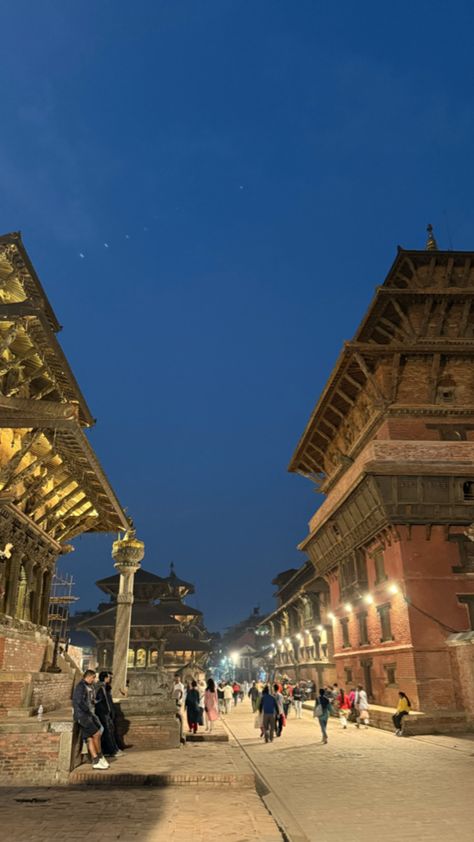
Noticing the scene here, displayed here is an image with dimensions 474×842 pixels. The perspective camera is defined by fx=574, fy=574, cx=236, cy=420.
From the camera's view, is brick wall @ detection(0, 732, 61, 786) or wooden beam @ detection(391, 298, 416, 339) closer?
brick wall @ detection(0, 732, 61, 786)

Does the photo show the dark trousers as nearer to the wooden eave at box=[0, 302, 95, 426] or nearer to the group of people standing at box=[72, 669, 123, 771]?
the group of people standing at box=[72, 669, 123, 771]

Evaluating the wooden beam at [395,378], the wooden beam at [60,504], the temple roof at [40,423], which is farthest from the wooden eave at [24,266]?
the wooden beam at [395,378]

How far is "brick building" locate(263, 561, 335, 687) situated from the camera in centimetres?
3328

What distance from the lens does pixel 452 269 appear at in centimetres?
2397

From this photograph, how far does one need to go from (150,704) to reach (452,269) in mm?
20041

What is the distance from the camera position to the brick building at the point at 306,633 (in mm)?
33281

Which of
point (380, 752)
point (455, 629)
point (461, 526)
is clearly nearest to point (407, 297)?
point (461, 526)

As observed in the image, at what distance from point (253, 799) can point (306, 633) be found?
32.6 meters

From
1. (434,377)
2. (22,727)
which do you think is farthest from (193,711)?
(434,377)

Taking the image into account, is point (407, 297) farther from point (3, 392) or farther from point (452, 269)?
point (3, 392)

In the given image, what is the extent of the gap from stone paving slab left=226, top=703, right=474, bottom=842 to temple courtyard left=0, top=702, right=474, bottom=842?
2 cm

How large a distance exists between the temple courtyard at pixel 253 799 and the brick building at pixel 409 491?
599 cm

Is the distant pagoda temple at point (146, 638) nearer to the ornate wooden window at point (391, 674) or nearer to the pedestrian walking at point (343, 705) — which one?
the pedestrian walking at point (343, 705)

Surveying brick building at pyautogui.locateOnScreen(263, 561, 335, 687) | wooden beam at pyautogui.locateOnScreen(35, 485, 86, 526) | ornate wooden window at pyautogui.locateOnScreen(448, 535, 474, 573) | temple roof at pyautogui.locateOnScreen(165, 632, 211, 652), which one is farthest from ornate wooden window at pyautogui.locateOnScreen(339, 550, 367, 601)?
temple roof at pyautogui.locateOnScreen(165, 632, 211, 652)
